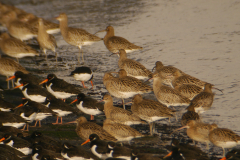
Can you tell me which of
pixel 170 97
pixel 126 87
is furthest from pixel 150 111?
pixel 126 87

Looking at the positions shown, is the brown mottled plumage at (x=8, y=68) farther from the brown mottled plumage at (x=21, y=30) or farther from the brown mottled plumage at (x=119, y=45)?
the brown mottled plumage at (x=21, y=30)

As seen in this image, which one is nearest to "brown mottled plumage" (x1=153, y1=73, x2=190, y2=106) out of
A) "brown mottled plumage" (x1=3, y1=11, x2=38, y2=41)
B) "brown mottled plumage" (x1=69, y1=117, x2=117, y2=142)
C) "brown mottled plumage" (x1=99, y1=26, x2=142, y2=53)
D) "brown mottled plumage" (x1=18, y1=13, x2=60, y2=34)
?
"brown mottled plumage" (x1=69, y1=117, x2=117, y2=142)

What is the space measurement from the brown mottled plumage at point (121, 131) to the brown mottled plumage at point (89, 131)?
0.35 ft

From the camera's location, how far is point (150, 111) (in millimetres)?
8266

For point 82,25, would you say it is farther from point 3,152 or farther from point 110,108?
point 3,152

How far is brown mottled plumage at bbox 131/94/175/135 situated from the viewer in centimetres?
818

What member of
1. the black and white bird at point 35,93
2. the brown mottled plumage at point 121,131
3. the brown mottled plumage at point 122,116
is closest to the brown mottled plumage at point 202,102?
the brown mottled plumage at point 122,116

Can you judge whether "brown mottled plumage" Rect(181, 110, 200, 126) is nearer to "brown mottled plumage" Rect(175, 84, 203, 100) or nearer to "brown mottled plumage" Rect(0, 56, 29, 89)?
"brown mottled plumage" Rect(175, 84, 203, 100)

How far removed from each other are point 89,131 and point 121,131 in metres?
0.71

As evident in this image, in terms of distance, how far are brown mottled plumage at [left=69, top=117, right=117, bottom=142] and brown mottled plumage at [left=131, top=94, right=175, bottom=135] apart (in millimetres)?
1065

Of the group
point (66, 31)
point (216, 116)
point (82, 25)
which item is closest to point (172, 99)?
point (216, 116)

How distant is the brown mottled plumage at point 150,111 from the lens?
8180mm

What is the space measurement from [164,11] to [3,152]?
54.1 feet

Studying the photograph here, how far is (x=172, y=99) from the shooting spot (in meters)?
8.90
